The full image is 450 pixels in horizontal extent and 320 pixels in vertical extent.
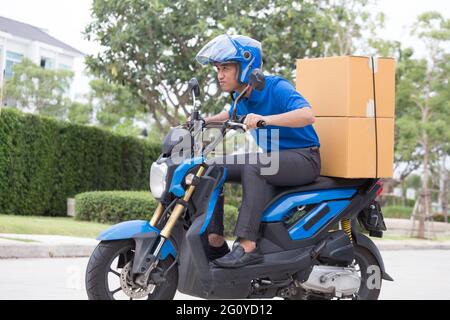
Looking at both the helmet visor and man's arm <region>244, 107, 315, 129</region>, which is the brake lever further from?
the helmet visor

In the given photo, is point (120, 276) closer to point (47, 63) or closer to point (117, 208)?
point (117, 208)

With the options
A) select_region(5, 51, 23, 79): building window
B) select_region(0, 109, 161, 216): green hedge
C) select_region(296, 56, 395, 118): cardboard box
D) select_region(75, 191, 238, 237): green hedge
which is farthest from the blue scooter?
select_region(5, 51, 23, 79): building window

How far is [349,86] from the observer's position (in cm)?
623

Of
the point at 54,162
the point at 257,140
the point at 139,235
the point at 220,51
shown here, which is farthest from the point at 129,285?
the point at 54,162

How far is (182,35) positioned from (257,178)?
1429cm

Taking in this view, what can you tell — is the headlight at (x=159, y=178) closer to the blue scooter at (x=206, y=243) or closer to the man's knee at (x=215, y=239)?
the blue scooter at (x=206, y=243)

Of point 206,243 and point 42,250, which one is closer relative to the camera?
point 206,243

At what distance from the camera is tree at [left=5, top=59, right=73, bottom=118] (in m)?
43.4

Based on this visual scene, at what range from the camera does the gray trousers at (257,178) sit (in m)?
5.67

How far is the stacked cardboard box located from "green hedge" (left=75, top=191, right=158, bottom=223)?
1033 centimetres

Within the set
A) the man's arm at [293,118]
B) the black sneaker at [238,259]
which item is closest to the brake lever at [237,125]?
the man's arm at [293,118]

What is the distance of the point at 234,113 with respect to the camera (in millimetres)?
5684
